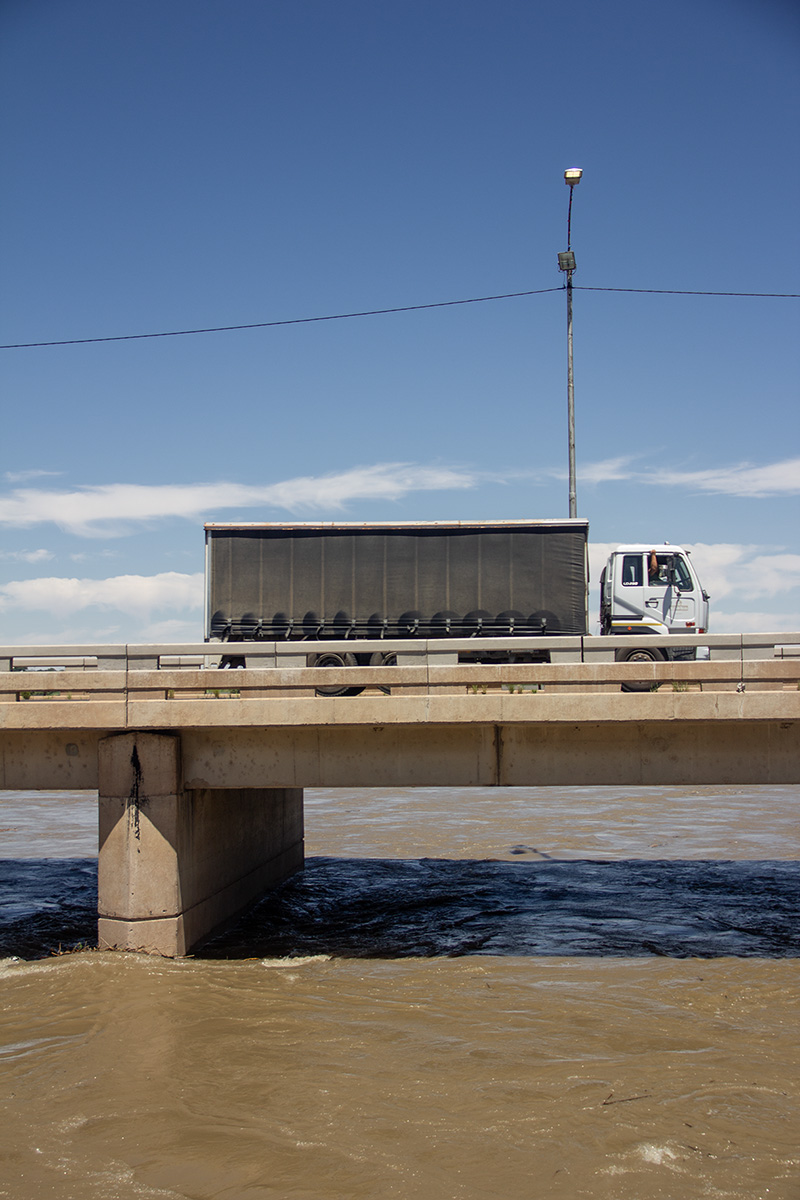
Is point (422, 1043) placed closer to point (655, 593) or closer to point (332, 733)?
point (332, 733)

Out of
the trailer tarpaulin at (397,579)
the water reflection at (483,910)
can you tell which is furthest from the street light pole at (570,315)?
the water reflection at (483,910)

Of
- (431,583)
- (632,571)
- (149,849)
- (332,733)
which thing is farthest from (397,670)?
(632,571)

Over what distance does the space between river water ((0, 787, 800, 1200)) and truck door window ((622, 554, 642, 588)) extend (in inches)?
241

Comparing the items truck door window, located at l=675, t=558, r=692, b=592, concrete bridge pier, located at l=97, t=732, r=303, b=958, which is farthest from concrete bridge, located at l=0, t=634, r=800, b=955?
truck door window, located at l=675, t=558, r=692, b=592

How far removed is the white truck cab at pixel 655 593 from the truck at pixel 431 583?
0.02 metres

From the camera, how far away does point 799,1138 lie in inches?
322

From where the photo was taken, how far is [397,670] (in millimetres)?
12672

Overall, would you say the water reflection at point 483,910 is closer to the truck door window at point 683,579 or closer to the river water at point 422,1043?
the river water at point 422,1043

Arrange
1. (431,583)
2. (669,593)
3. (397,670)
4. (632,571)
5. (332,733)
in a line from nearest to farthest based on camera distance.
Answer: (397,670) < (332,733) < (431,583) < (669,593) < (632,571)

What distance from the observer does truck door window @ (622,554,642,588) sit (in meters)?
20.9

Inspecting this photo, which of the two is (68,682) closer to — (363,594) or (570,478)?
(363,594)

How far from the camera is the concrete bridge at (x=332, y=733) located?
12367 millimetres

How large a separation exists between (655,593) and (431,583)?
4.91 meters

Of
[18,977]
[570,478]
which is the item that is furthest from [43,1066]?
[570,478]
